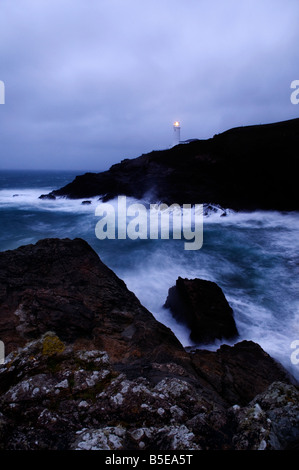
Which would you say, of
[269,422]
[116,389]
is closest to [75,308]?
[116,389]

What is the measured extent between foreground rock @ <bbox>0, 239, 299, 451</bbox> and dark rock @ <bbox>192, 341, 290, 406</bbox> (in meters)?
0.02

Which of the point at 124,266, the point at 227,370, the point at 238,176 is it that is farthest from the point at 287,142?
the point at 227,370

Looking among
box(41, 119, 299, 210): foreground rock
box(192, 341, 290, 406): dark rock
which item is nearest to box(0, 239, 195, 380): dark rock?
box(192, 341, 290, 406): dark rock

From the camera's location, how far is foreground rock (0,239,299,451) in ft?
6.75

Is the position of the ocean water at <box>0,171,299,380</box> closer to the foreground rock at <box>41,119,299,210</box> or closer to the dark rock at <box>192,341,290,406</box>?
the dark rock at <box>192,341,290,406</box>

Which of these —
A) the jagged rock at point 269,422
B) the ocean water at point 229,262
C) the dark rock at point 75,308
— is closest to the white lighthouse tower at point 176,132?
the ocean water at point 229,262

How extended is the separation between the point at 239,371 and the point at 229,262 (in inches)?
356

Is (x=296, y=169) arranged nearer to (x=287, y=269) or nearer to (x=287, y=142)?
(x=287, y=142)

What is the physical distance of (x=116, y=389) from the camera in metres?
2.60

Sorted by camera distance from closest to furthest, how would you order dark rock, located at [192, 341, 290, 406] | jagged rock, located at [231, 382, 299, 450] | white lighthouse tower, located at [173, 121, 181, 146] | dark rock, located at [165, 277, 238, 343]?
jagged rock, located at [231, 382, 299, 450], dark rock, located at [192, 341, 290, 406], dark rock, located at [165, 277, 238, 343], white lighthouse tower, located at [173, 121, 181, 146]

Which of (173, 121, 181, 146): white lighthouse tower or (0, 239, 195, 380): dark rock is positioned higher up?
(173, 121, 181, 146): white lighthouse tower

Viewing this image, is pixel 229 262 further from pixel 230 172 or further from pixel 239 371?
pixel 230 172

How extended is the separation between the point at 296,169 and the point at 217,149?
23.9 ft
